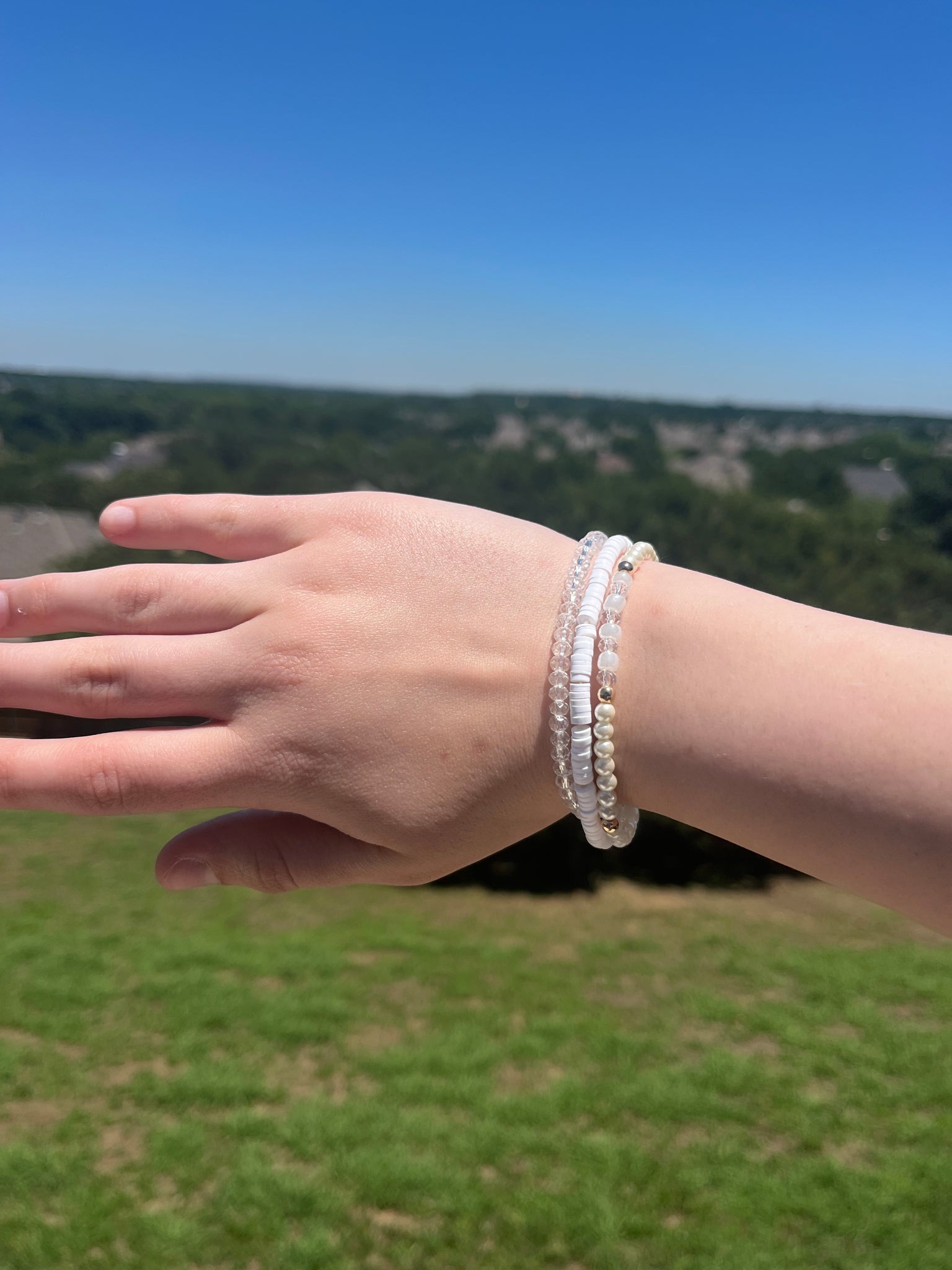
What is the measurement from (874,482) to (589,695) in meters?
19.1

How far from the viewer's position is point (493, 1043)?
27.3 ft

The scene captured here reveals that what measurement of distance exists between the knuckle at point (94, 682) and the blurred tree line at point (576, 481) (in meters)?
7.04

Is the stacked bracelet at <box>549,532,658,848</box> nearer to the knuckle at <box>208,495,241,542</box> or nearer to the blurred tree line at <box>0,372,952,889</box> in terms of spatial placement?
the knuckle at <box>208,495,241,542</box>

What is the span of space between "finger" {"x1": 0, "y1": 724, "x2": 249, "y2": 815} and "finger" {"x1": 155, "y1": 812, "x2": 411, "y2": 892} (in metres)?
0.08

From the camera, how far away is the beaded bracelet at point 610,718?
46.2 inches

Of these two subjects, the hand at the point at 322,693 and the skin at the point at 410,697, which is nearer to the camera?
the skin at the point at 410,697

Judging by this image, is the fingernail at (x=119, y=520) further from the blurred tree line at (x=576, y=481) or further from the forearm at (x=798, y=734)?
the blurred tree line at (x=576, y=481)

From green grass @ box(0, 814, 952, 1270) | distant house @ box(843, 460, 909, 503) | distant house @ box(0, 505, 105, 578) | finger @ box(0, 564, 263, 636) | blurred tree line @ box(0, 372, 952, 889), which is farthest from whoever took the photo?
distant house @ box(843, 460, 909, 503)

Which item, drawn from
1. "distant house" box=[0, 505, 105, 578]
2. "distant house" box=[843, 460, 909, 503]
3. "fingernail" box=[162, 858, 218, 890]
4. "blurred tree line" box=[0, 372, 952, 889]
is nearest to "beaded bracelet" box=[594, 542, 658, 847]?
"fingernail" box=[162, 858, 218, 890]

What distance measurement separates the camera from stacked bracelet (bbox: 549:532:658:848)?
1178 millimetres

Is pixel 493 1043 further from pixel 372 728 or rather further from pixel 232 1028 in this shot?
pixel 372 728

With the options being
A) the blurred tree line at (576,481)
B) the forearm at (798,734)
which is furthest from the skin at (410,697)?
the blurred tree line at (576,481)

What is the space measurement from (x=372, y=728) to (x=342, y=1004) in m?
8.45

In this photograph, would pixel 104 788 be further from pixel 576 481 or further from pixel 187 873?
pixel 576 481
